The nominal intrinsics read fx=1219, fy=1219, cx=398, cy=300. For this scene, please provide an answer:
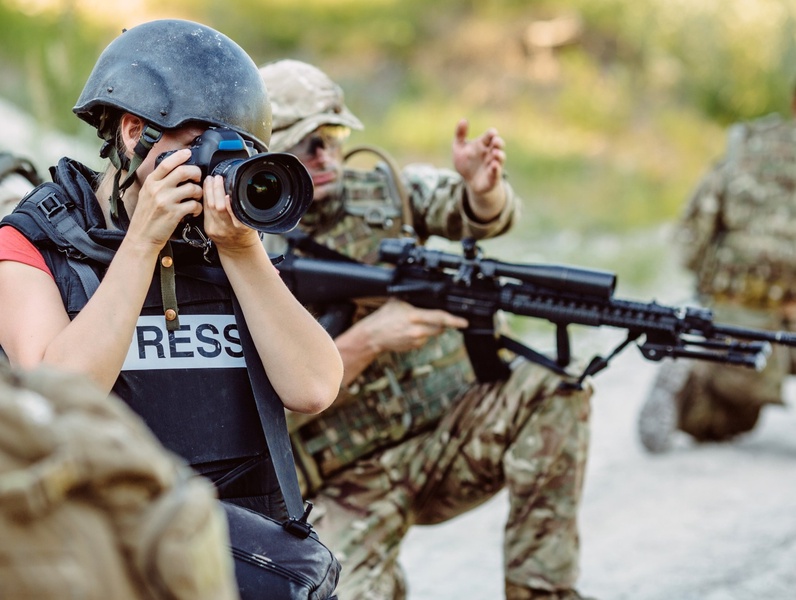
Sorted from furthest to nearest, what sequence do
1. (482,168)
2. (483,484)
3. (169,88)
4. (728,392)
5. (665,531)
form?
(728,392), (665,531), (483,484), (482,168), (169,88)

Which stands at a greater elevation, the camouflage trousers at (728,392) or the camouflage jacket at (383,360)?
the camouflage trousers at (728,392)

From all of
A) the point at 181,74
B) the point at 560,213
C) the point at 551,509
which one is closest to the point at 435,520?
the point at 551,509

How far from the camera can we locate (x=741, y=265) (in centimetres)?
647

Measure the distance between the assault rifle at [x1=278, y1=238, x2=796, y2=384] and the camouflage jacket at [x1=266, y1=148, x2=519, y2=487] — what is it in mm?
149

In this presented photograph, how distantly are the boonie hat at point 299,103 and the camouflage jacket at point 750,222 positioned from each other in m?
3.31

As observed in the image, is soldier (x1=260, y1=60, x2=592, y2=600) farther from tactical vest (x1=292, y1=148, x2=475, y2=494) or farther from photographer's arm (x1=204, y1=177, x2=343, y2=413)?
photographer's arm (x1=204, y1=177, x2=343, y2=413)

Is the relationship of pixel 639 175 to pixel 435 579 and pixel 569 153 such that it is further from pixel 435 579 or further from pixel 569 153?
pixel 435 579

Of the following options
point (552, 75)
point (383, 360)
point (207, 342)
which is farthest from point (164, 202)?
point (552, 75)

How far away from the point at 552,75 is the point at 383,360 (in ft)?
45.2

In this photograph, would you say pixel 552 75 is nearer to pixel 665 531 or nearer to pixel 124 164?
pixel 665 531

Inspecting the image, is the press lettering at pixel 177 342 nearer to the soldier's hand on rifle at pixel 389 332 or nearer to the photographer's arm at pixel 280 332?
the photographer's arm at pixel 280 332

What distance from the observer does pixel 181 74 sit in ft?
8.18

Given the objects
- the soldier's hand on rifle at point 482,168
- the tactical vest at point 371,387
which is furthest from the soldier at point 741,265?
the soldier's hand on rifle at point 482,168

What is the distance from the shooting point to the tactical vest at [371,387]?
3748 millimetres
